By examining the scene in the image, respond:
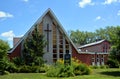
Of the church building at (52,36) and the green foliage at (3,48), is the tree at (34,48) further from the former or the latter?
the green foliage at (3,48)

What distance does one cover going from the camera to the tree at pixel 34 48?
3941 centimetres

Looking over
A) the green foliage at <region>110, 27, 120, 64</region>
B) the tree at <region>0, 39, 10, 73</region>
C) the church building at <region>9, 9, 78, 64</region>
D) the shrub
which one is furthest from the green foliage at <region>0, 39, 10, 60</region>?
the green foliage at <region>110, 27, 120, 64</region>

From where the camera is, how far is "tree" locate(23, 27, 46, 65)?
129ft

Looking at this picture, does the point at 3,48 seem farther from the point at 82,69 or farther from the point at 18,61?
the point at 82,69

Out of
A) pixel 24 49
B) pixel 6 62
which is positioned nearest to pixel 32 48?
pixel 24 49

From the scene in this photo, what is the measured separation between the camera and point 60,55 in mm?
44625

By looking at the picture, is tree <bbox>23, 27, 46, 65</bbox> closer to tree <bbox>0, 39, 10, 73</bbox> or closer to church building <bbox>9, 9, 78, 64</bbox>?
church building <bbox>9, 9, 78, 64</bbox>

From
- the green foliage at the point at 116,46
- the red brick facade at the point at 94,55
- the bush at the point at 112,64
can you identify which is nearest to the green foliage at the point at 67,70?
the green foliage at the point at 116,46

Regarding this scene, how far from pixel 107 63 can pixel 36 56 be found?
19411mm

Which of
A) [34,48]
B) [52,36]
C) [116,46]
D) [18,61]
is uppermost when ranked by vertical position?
[52,36]

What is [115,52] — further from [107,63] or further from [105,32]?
[105,32]

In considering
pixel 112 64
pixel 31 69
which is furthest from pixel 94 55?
pixel 31 69

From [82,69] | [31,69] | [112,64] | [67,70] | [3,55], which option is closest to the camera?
[67,70]

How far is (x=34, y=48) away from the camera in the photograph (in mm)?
40188
